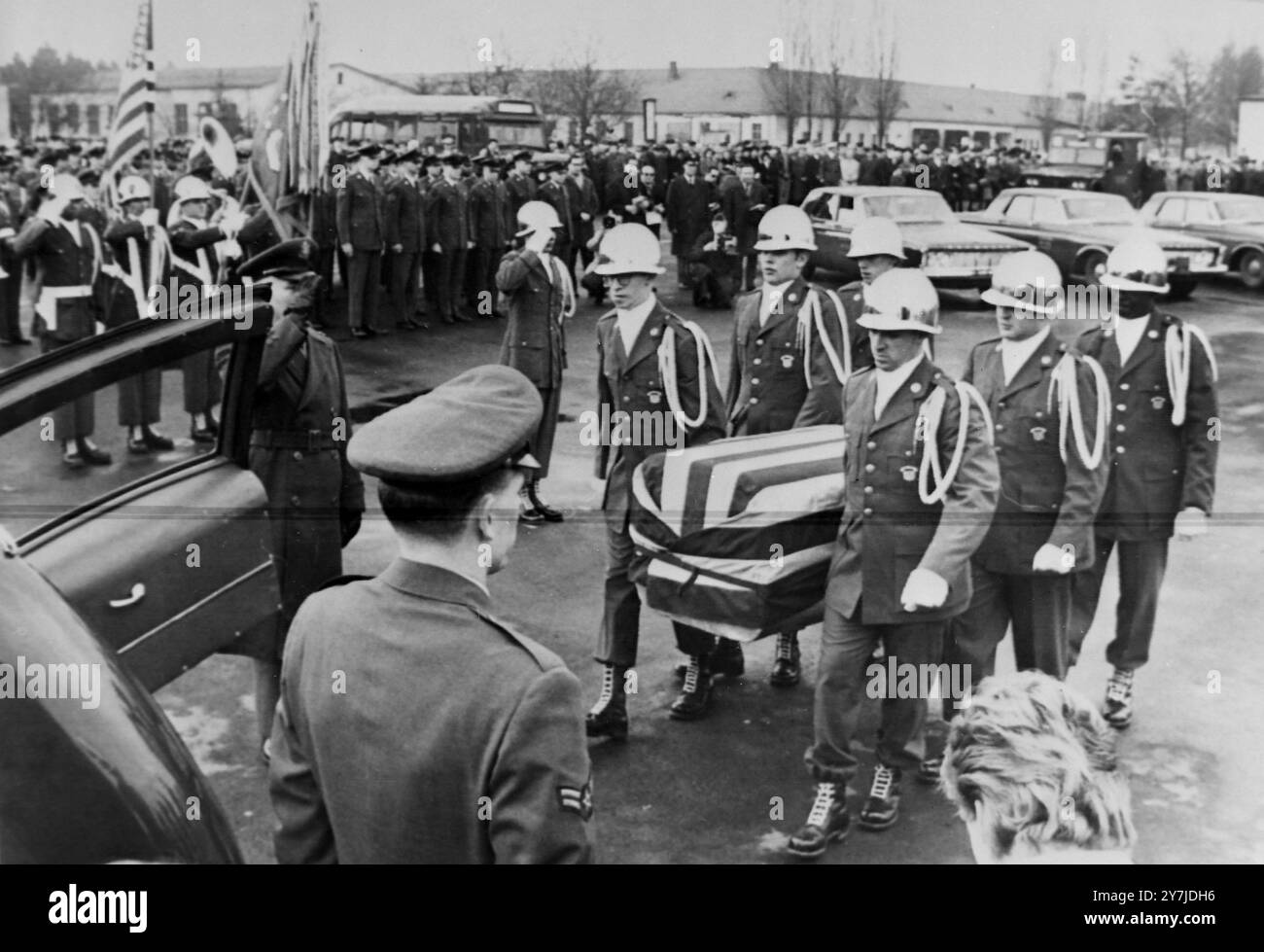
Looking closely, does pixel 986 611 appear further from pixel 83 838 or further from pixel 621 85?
pixel 83 838

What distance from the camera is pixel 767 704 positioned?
172 inches

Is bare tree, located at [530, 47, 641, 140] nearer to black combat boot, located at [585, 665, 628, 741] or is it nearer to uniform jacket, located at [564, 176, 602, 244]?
uniform jacket, located at [564, 176, 602, 244]

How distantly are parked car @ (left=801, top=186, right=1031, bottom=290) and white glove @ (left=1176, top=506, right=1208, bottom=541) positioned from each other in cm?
97

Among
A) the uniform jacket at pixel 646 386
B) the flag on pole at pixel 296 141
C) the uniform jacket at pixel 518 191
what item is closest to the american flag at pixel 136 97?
the flag on pole at pixel 296 141

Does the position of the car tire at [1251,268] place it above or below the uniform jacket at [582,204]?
below

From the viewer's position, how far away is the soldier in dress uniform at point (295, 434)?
3922mm

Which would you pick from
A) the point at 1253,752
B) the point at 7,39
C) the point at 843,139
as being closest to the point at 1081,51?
the point at 843,139

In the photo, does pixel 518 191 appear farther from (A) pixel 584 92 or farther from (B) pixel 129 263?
(A) pixel 584 92

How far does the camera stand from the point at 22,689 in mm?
1715

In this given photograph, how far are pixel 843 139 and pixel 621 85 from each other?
742 millimetres

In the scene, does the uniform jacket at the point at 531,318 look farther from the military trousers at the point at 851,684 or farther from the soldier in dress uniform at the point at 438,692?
the soldier in dress uniform at the point at 438,692

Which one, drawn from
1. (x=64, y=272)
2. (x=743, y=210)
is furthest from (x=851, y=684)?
(x=64, y=272)

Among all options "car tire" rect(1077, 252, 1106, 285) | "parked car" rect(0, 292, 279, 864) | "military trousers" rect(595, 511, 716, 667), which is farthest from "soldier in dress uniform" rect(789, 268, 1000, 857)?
"parked car" rect(0, 292, 279, 864)

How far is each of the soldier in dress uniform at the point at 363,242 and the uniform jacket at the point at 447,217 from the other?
28 centimetres
